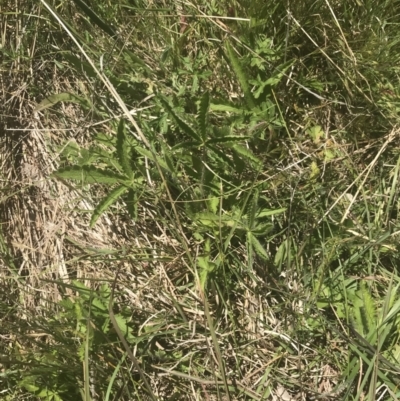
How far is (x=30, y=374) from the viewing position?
158 cm

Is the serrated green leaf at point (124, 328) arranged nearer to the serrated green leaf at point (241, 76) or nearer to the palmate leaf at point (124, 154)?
the palmate leaf at point (124, 154)

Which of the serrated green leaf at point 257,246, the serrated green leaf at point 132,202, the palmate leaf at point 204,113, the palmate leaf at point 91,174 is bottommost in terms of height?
the serrated green leaf at point 257,246

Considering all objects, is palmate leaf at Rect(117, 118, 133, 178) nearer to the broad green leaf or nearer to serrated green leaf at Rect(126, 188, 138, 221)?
serrated green leaf at Rect(126, 188, 138, 221)

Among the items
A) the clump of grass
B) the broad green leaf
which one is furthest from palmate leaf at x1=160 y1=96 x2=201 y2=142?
the broad green leaf

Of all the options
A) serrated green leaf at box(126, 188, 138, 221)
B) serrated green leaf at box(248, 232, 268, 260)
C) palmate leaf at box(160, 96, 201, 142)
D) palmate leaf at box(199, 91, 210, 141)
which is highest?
palmate leaf at box(199, 91, 210, 141)

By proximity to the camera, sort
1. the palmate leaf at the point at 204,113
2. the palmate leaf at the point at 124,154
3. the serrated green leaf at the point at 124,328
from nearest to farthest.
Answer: the palmate leaf at the point at 204,113
the palmate leaf at the point at 124,154
the serrated green leaf at the point at 124,328

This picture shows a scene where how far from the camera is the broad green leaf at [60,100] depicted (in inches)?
68.9

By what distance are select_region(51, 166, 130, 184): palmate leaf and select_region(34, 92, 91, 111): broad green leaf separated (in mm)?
334

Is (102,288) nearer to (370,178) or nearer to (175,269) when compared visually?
(175,269)

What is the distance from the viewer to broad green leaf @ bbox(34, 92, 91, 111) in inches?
68.9

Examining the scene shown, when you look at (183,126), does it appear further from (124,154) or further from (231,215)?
(231,215)

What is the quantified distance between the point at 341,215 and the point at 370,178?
161mm

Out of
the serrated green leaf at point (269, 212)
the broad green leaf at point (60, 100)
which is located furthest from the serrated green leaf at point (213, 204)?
the broad green leaf at point (60, 100)

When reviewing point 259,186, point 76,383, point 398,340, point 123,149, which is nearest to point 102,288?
point 76,383
